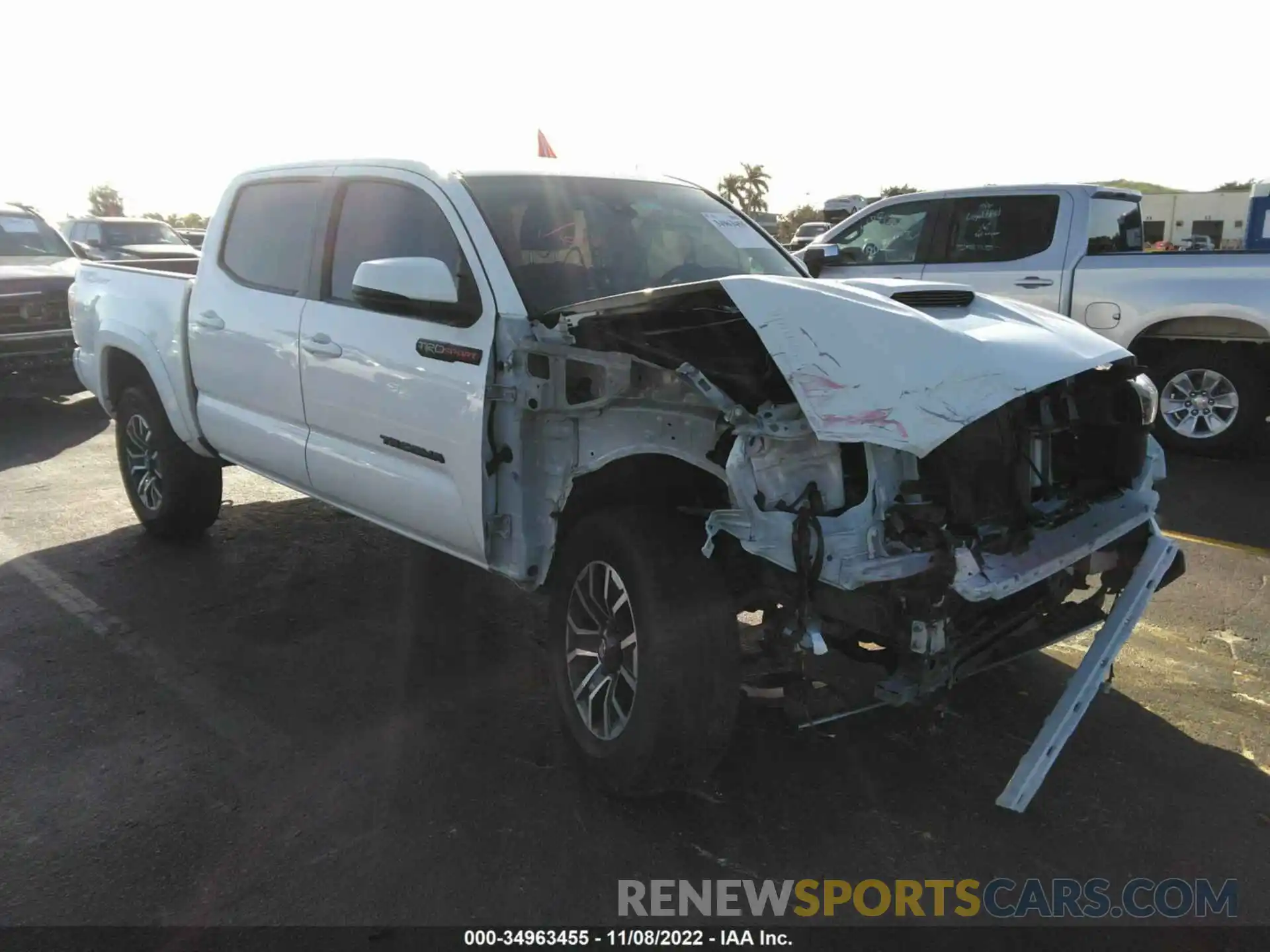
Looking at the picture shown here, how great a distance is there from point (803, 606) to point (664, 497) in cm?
70

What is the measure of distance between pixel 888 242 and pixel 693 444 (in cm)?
655

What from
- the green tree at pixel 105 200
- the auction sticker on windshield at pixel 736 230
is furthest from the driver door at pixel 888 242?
the green tree at pixel 105 200

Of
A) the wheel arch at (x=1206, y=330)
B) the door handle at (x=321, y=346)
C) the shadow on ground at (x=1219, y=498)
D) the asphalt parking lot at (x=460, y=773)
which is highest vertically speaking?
the door handle at (x=321, y=346)

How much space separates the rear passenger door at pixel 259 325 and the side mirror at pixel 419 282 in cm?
105

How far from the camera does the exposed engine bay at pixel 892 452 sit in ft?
8.53

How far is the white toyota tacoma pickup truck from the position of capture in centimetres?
266

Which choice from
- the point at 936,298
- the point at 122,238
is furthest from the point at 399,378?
the point at 122,238

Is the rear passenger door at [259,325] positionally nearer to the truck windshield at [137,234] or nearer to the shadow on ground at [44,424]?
the shadow on ground at [44,424]

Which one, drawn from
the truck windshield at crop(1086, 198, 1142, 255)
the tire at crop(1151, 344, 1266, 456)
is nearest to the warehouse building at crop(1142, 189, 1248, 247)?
the truck windshield at crop(1086, 198, 1142, 255)

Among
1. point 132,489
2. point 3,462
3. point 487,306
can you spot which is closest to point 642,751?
point 487,306

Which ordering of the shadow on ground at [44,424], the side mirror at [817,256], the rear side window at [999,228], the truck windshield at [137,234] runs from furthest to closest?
1. the truck windshield at [137,234]
2. the shadow on ground at [44,424]
3. the rear side window at [999,228]
4. the side mirror at [817,256]

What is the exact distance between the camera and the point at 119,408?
239 inches

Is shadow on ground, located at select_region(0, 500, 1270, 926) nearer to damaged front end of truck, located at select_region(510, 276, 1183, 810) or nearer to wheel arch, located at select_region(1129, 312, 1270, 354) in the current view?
damaged front end of truck, located at select_region(510, 276, 1183, 810)

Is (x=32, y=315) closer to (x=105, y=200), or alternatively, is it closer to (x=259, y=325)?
(x=259, y=325)
